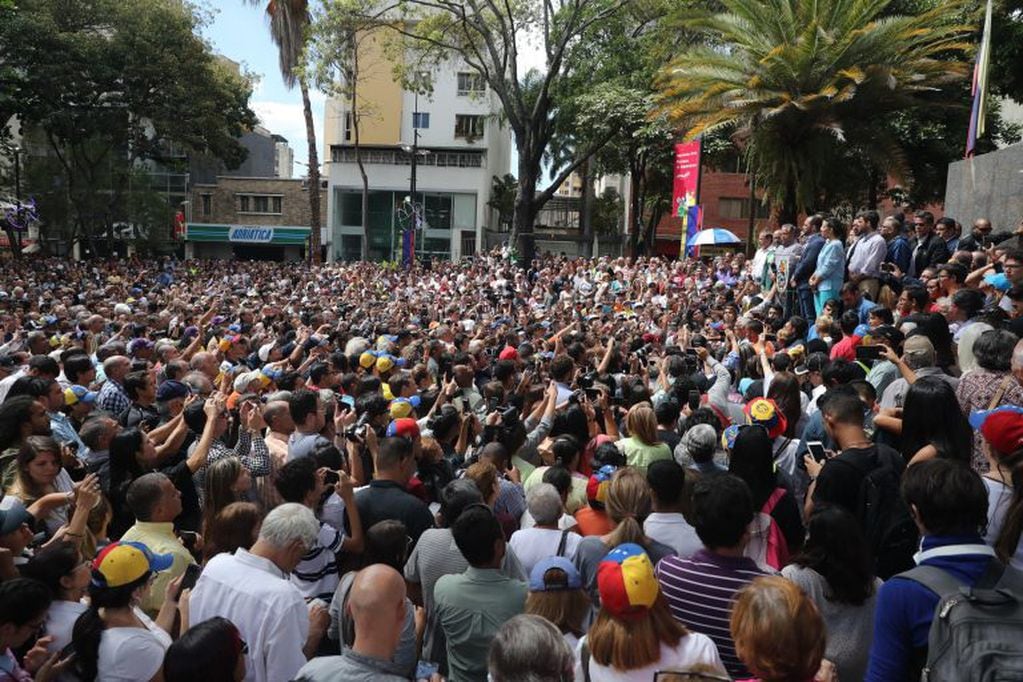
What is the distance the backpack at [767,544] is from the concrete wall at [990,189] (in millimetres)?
9361

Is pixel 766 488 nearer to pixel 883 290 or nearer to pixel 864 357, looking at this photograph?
pixel 864 357

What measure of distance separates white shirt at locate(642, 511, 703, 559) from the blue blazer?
792 cm

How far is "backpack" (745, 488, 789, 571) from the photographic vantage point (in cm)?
405

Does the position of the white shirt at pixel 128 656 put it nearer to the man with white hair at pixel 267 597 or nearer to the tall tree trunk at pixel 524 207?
the man with white hair at pixel 267 597

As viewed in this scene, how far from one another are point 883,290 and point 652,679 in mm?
8624

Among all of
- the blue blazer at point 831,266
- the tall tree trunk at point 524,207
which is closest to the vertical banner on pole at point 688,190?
the tall tree trunk at point 524,207

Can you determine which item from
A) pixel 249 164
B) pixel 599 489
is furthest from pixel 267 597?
pixel 249 164

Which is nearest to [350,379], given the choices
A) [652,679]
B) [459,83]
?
[652,679]

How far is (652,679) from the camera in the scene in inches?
109

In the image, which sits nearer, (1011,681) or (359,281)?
(1011,681)

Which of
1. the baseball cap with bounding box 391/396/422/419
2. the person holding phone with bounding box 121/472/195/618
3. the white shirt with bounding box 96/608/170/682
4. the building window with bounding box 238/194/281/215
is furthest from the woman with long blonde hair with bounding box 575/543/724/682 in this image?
the building window with bounding box 238/194/281/215

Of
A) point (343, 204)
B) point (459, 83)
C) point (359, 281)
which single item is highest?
point (459, 83)

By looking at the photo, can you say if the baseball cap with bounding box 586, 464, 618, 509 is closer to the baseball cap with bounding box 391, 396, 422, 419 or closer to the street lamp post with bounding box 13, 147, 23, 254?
the baseball cap with bounding box 391, 396, 422, 419

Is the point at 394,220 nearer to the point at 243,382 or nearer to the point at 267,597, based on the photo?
the point at 243,382
